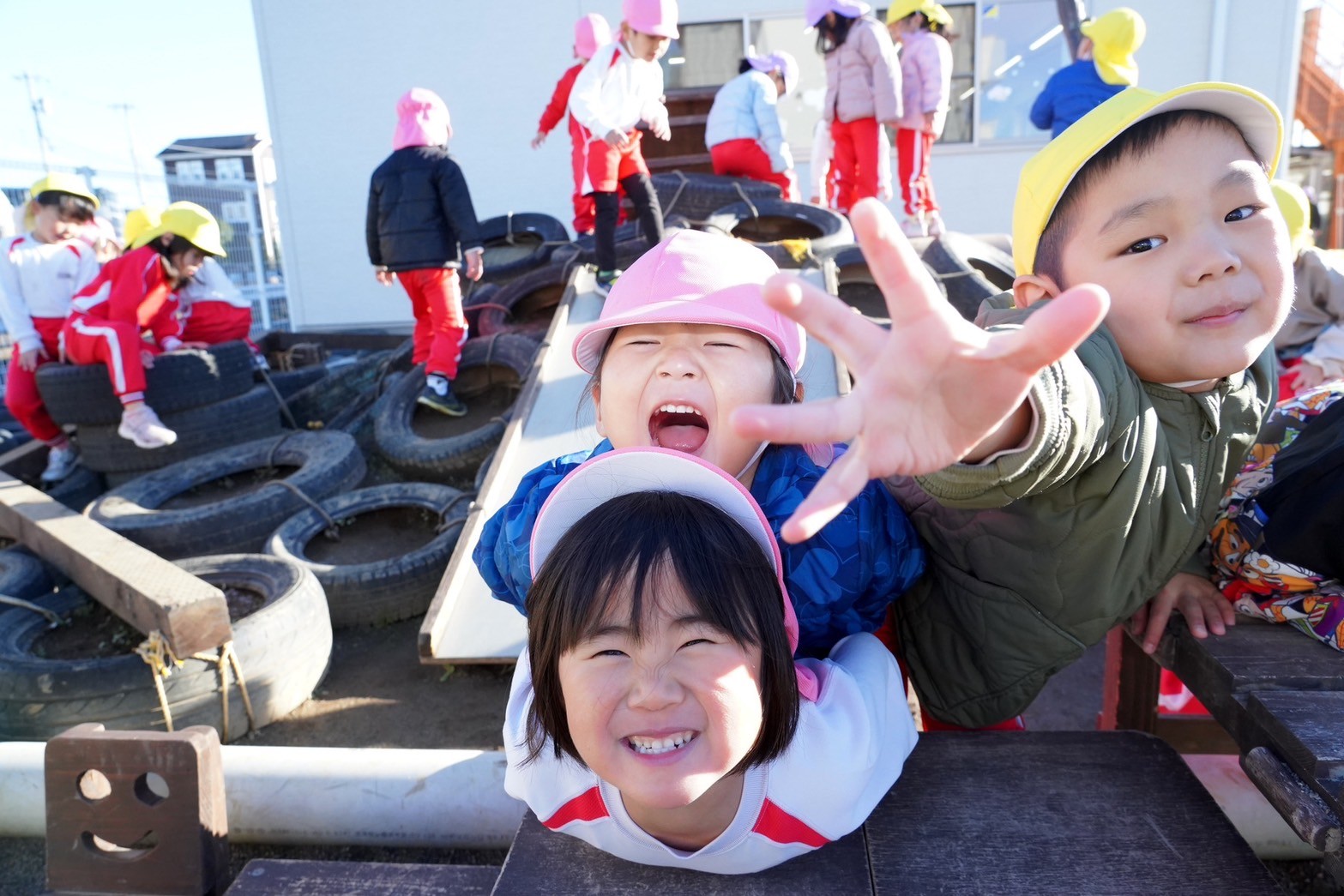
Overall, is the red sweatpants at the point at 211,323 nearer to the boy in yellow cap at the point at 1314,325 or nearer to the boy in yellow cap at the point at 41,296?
the boy in yellow cap at the point at 41,296

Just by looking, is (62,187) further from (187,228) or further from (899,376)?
(899,376)

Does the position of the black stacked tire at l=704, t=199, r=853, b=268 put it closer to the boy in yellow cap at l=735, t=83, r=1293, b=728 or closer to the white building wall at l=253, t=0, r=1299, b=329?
the boy in yellow cap at l=735, t=83, r=1293, b=728

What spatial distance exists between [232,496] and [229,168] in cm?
1687

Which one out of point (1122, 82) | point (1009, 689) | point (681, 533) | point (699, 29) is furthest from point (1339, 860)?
point (699, 29)

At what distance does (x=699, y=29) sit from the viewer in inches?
369

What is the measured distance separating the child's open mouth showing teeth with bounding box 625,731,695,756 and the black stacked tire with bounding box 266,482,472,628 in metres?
2.66

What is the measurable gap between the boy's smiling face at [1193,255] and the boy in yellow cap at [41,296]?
557 centimetres

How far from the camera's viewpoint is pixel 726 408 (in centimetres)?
130

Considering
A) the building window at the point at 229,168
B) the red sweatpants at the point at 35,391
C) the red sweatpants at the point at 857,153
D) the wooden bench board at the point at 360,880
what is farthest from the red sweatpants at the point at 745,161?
the building window at the point at 229,168

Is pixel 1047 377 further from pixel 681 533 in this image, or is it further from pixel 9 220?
pixel 9 220

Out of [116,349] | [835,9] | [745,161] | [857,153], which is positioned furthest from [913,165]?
[116,349]

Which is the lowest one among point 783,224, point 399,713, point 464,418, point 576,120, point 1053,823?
point 399,713

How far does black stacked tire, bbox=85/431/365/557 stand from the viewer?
149 inches

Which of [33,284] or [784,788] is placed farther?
[33,284]
